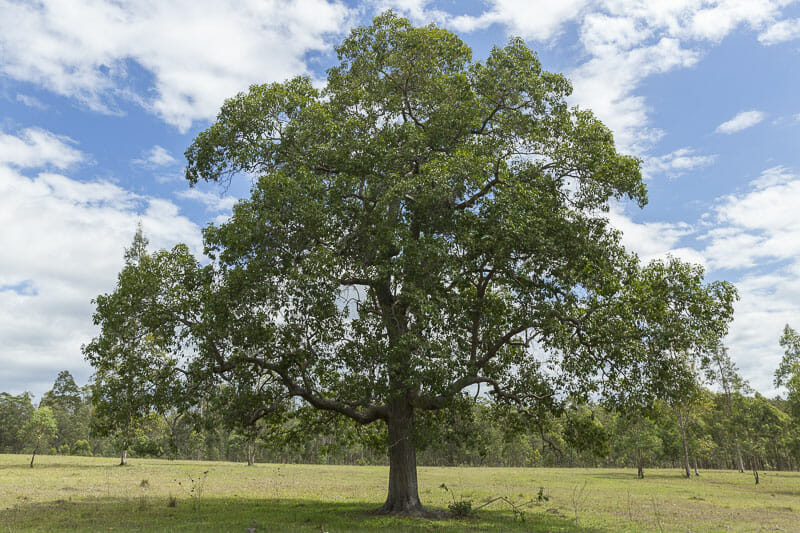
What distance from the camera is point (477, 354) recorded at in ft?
67.0

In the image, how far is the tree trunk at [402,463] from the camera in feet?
66.0

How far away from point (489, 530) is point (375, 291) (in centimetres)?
910

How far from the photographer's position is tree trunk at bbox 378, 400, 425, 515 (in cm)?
2012

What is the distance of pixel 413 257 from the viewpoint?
1656 cm

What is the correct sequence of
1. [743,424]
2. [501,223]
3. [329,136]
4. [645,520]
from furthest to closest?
[743,424], [645,520], [329,136], [501,223]

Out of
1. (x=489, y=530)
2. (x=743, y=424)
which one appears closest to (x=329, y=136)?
(x=489, y=530)

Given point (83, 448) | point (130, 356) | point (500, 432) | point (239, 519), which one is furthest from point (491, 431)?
point (83, 448)

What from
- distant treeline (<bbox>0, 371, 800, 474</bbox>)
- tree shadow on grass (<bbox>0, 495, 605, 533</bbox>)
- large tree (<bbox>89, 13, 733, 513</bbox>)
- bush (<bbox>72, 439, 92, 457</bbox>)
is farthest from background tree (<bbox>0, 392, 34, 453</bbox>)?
large tree (<bbox>89, 13, 733, 513</bbox>)

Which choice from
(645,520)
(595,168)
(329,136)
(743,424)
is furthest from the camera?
(743,424)

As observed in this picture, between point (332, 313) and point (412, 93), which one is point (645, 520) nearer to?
point (332, 313)

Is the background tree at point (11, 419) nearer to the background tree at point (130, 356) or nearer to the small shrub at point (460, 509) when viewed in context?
the background tree at point (130, 356)

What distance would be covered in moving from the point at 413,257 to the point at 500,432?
49711 mm

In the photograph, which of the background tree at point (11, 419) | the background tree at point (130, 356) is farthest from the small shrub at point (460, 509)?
the background tree at point (11, 419)

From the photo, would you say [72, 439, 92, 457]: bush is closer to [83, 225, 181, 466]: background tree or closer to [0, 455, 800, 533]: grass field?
[0, 455, 800, 533]: grass field
